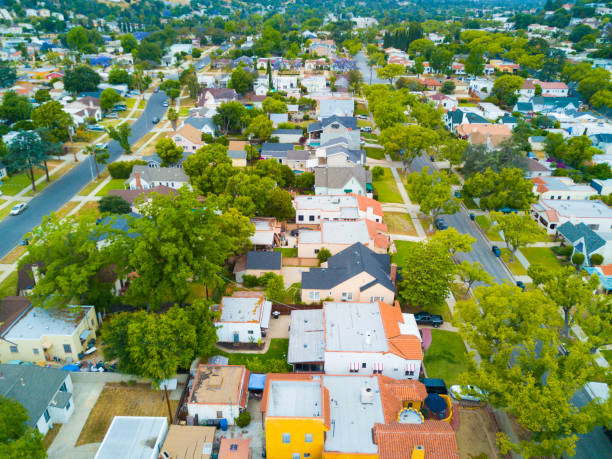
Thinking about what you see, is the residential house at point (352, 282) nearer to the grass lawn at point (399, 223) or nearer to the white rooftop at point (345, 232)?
the white rooftop at point (345, 232)

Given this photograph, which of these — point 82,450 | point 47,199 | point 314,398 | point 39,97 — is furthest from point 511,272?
point 39,97

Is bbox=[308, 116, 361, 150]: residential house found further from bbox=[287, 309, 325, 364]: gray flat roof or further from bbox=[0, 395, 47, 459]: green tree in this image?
bbox=[0, 395, 47, 459]: green tree

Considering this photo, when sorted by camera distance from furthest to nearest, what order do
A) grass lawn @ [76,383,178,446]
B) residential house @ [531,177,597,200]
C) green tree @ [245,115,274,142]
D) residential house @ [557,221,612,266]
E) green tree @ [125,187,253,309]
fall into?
green tree @ [245,115,274,142] < residential house @ [531,177,597,200] < residential house @ [557,221,612,266] < green tree @ [125,187,253,309] < grass lawn @ [76,383,178,446]

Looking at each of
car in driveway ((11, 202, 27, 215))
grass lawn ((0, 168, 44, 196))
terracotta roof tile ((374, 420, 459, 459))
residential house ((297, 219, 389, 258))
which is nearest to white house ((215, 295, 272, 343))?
residential house ((297, 219, 389, 258))

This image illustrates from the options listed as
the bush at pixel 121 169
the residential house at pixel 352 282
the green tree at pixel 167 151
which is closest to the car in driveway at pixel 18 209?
the bush at pixel 121 169

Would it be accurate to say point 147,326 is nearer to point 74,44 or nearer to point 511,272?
point 511,272

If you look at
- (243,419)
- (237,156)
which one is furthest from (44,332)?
(237,156)

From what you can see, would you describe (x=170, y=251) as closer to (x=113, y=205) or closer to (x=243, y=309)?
(x=243, y=309)
